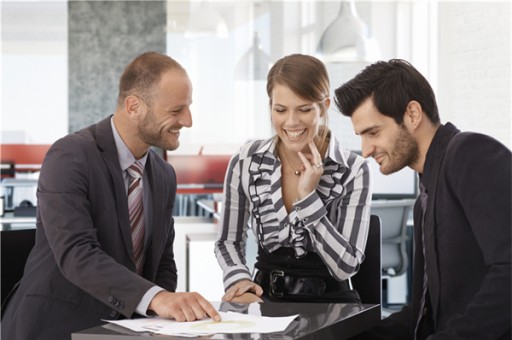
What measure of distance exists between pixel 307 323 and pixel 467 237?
419 millimetres

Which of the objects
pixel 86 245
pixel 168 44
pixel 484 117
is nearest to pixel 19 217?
pixel 168 44

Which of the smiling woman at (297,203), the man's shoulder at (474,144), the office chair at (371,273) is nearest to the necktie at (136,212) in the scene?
the smiling woman at (297,203)

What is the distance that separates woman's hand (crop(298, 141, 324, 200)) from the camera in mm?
2418

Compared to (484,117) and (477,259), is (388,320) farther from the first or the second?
(484,117)

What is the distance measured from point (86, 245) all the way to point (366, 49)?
4.59m

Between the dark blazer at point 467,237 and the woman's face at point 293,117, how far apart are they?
526mm

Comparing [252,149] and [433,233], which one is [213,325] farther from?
[252,149]

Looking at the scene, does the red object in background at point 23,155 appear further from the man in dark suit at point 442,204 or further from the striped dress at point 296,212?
the man in dark suit at point 442,204

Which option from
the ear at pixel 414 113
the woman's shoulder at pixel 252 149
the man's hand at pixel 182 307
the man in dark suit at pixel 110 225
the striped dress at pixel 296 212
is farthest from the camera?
the woman's shoulder at pixel 252 149

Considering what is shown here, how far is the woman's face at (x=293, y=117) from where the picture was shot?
96.0 inches

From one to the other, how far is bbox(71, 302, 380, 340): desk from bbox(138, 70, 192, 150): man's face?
547 mm

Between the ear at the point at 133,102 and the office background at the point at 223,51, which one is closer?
the ear at the point at 133,102

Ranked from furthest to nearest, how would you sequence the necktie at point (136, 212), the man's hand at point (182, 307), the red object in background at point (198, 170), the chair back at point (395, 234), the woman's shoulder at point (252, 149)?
the red object in background at point (198, 170)
the chair back at point (395, 234)
the woman's shoulder at point (252, 149)
the necktie at point (136, 212)
the man's hand at point (182, 307)

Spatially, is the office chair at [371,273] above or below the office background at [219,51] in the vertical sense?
below
